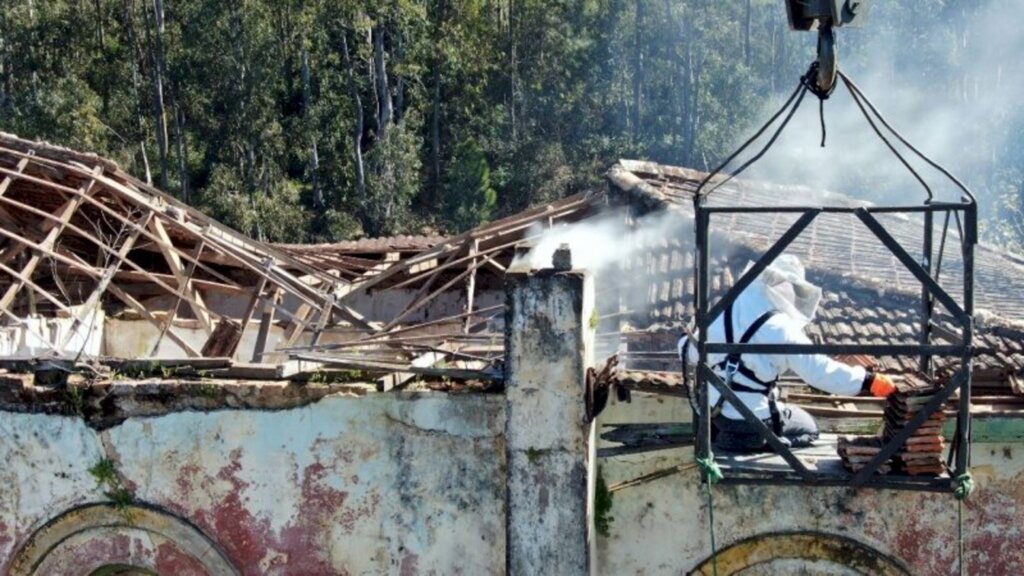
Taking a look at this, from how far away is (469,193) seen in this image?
35.3 m

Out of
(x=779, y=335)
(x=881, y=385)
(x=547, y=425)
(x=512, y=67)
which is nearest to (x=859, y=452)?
(x=881, y=385)

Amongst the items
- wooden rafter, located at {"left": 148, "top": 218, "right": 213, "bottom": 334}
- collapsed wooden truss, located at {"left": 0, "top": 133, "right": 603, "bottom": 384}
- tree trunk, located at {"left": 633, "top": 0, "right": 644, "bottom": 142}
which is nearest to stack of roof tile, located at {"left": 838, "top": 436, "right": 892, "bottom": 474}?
collapsed wooden truss, located at {"left": 0, "top": 133, "right": 603, "bottom": 384}

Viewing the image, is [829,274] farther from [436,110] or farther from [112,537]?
[436,110]

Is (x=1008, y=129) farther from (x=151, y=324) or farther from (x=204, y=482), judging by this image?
(x=204, y=482)

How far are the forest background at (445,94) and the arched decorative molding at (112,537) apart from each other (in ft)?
76.2

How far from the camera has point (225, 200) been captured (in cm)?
3083

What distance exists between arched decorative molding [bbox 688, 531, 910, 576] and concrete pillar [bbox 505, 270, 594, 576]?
1.09 metres

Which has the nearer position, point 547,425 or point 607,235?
point 547,425

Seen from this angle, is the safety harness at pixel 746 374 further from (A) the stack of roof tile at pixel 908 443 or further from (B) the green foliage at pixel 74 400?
(B) the green foliage at pixel 74 400

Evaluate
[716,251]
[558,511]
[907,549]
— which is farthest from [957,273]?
[558,511]

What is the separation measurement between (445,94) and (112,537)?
31.9 metres

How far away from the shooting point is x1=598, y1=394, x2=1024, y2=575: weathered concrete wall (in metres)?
7.34

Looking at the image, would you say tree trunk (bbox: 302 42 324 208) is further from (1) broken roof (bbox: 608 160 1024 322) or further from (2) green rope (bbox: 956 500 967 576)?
(2) green rope (bbox: 956 500 967 576)

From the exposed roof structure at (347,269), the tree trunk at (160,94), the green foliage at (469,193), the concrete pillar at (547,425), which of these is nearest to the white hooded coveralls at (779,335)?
the concrete pillar at (547,425)
